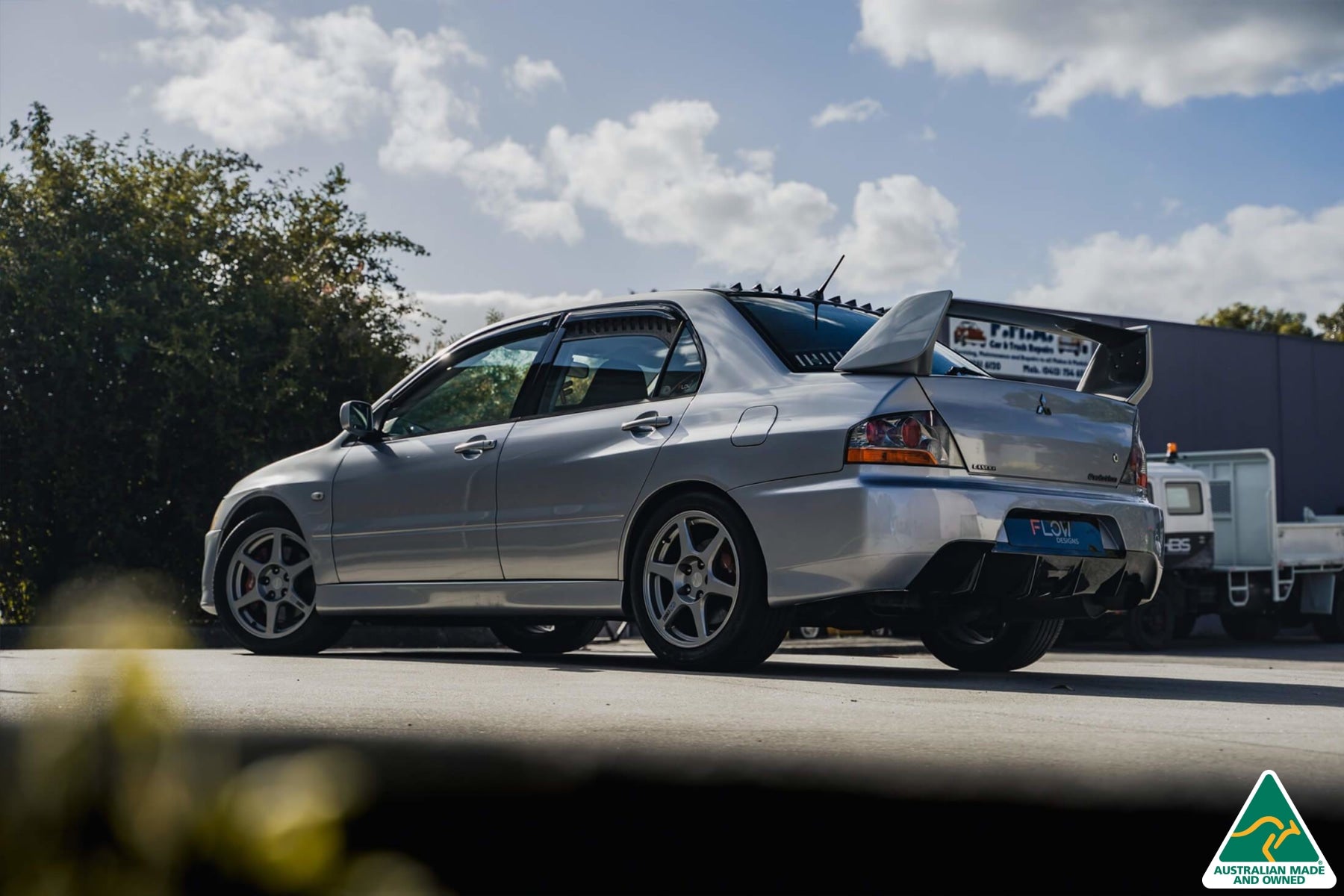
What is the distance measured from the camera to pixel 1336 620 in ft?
62.6

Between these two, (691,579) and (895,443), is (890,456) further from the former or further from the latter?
(691,579)

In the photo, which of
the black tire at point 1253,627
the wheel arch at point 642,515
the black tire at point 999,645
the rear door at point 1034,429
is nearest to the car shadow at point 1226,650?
the black tire at point 1253,627

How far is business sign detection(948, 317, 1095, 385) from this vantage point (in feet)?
82.2

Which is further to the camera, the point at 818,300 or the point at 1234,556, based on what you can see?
the point at 1234,556

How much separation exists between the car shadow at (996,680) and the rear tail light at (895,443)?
2.74 feet

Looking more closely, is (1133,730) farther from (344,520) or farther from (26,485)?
(26,485)

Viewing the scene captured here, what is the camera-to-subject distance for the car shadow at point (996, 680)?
5141 millimetres

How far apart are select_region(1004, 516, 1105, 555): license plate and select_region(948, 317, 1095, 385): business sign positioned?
19.6m

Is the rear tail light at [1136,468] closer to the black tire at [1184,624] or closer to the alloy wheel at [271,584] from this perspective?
the alloy wheel at [271,584]

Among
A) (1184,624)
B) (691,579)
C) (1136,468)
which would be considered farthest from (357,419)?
(1184,624)

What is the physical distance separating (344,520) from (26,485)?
34.1 feet

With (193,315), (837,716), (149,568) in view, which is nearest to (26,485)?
(149,568)

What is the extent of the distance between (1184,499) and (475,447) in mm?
13398

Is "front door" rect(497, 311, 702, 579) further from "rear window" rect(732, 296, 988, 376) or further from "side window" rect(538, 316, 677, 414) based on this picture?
"rear window" rect(732, 296, 988, 376)
